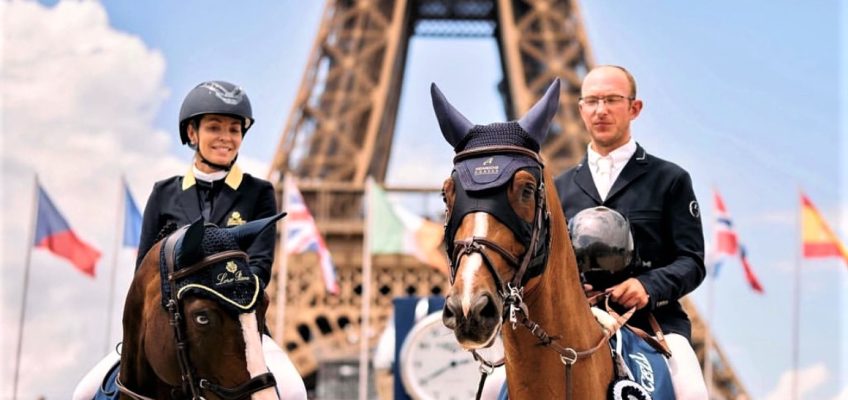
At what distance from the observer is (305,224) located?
59.9ft

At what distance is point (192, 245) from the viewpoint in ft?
12.1

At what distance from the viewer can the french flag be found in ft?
49.8

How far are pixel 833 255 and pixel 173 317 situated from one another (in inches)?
632

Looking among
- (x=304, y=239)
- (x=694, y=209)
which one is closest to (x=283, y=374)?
(x=694, y=209)

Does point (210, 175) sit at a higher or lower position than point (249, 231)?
higher

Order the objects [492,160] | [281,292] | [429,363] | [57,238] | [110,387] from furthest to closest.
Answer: [281,292]
[57,238]
[429,363]
[110,387]
[492,160]

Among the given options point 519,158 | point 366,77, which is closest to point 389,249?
point 366,77

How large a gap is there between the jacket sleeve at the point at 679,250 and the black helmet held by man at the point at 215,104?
5.61 feet

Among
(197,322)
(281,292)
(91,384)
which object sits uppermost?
(197,322)

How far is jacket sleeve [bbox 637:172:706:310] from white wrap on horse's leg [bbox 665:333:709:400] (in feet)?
0.55

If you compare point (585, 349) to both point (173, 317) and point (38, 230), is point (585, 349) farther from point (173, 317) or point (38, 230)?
point (38, 230)

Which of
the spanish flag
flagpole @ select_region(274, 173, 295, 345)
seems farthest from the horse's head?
flagpole @ select_region(274, 173, 295, 345)

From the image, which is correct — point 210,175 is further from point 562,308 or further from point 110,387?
point 562,308

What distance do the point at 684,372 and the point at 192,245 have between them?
1.78 m
